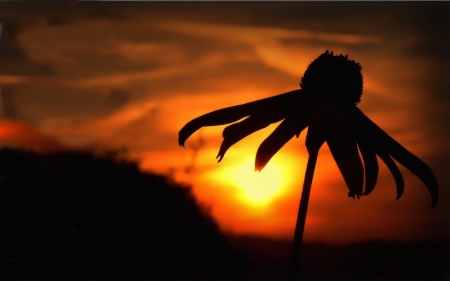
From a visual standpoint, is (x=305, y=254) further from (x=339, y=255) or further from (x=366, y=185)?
(x=366, y=185)

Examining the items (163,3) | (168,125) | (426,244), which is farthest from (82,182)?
(426,244)

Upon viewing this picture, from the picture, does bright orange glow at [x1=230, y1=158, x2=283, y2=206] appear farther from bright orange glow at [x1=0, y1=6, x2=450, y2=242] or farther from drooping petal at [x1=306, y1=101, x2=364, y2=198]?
drooping petal at [x1=306, y1=101, x2=364, y2=198]

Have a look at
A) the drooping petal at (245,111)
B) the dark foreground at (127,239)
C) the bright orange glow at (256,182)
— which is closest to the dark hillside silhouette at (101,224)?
the dark foreground at (127,239)

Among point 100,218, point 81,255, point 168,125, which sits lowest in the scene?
point 81,255

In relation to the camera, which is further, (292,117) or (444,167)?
(444,167)

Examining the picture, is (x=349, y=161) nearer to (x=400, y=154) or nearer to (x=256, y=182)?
(x=400, y=154)

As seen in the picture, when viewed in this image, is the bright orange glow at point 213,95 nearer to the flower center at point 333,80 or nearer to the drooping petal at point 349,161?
the flower center at point 333,80

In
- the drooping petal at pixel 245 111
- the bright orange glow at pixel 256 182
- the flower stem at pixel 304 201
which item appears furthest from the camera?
the bright orange glow at pixel 256 182

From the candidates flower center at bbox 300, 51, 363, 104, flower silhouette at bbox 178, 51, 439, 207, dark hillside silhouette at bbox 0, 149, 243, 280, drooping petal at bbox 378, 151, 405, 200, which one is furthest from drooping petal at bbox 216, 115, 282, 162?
dark hillside silhouette at bbox 0, 149, 243, 280
